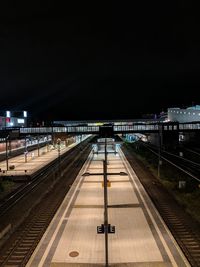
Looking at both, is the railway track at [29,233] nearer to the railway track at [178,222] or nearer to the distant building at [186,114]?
the railway track at [178,222]

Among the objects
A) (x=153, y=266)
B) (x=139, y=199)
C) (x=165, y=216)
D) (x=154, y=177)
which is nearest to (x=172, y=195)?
(x=139, y=199)

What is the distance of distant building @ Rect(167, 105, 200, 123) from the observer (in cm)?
14073

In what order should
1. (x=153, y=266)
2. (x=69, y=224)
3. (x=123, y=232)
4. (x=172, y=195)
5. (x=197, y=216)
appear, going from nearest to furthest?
1. (x=153, y=266)
2. (x=123, y=232)
3. (x=69, y=224)
4. (x=197, y=216)
5. (x=172, y=195)

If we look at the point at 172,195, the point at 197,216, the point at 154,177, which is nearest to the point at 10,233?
the point at 197,216

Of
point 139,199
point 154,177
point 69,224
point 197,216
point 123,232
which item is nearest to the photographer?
point 123,232

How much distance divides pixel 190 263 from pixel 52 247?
766 centimetres

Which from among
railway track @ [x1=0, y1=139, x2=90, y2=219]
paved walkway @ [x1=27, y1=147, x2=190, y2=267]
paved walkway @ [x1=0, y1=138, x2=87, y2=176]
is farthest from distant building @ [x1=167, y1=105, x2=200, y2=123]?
paved walkway @ [x1=27, y1=147, x2=190, y2=267]

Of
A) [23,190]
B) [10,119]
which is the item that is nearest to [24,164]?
[23,190]

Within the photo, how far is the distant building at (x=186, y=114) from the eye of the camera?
14073 centimetres

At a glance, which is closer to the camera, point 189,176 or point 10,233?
point 10,233

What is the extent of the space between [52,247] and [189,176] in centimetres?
3276

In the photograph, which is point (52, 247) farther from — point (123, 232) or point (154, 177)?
point (154, 177)

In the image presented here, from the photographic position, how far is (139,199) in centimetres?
3334

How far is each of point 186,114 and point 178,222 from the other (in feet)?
417
